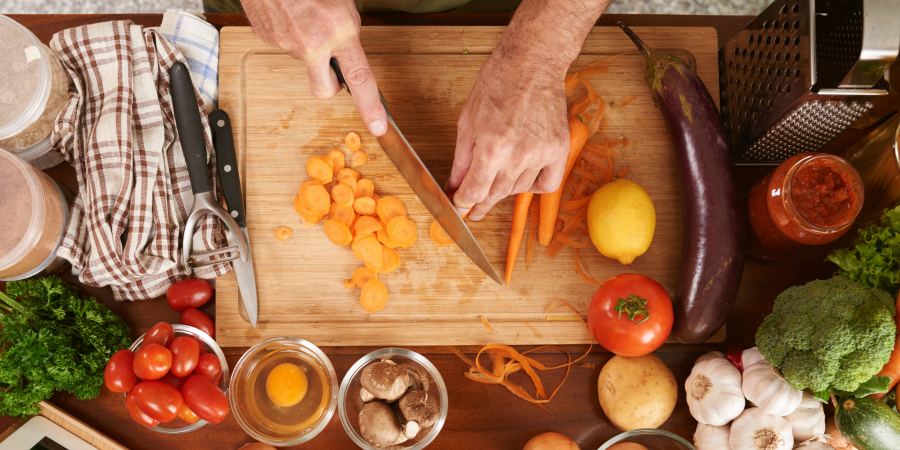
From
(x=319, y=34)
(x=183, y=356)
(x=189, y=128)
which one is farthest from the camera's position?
(x=189, y=128)

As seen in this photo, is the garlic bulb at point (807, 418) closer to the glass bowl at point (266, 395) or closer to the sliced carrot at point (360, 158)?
the glass bowl at point (266, 395)

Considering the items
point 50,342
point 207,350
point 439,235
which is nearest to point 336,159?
point 439,235

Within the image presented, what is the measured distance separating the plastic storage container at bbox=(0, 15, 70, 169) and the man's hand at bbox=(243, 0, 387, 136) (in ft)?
2.25

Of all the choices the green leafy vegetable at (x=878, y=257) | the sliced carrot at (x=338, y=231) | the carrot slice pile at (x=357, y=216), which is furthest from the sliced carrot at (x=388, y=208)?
the green leafy vegetable at (x=878, y=257)

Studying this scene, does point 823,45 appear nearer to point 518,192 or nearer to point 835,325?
point 835,325

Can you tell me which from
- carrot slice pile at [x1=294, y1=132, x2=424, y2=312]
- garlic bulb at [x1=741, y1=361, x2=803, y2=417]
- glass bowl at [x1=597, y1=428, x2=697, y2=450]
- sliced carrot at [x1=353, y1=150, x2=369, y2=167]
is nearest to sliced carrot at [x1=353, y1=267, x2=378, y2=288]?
carrot slice pile at [x1=294, y1=132, x2=424, y2=312]

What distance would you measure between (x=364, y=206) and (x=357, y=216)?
50mm

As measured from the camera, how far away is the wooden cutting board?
1606 mm

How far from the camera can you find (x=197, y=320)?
156 centimetres

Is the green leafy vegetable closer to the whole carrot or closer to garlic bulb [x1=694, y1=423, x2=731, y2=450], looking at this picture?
garlic bulb [x1=694, y1=423, x2=731, y2=450]

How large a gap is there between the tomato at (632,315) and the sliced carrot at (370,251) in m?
0.65

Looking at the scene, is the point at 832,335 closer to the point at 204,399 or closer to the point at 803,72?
the point at 803,72

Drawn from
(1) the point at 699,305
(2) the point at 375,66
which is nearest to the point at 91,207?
(2) the point at 375,66

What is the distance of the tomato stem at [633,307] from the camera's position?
4.64 ft
